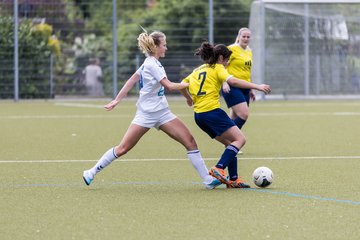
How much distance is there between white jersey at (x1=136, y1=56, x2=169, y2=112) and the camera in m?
11.4

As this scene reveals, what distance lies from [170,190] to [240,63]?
5.97 meters

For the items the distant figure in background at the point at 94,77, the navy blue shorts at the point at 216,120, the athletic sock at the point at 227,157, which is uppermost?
the navy blue shorts at the point at 216,120

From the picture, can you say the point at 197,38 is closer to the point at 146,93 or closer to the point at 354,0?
the point at 354,0

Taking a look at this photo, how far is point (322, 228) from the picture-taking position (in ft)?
27.7

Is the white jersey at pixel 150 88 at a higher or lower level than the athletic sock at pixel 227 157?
higher

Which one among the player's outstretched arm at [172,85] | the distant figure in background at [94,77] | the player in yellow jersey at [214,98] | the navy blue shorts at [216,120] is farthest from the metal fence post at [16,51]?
the player's outstretched arm at [172,85]

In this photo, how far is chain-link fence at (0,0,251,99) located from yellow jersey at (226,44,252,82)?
2041 centimetres

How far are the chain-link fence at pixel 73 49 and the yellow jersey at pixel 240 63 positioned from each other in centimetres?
2041

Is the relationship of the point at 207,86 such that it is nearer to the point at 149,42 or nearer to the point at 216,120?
the point at 216,120

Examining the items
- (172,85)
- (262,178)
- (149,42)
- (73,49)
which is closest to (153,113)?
(172,85)

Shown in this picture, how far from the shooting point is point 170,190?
1126 centimetres

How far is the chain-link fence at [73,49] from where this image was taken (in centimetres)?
3741

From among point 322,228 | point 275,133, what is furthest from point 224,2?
point 322,228

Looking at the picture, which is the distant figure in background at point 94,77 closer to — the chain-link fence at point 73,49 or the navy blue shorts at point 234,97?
the chain-link fence at point 73,49
